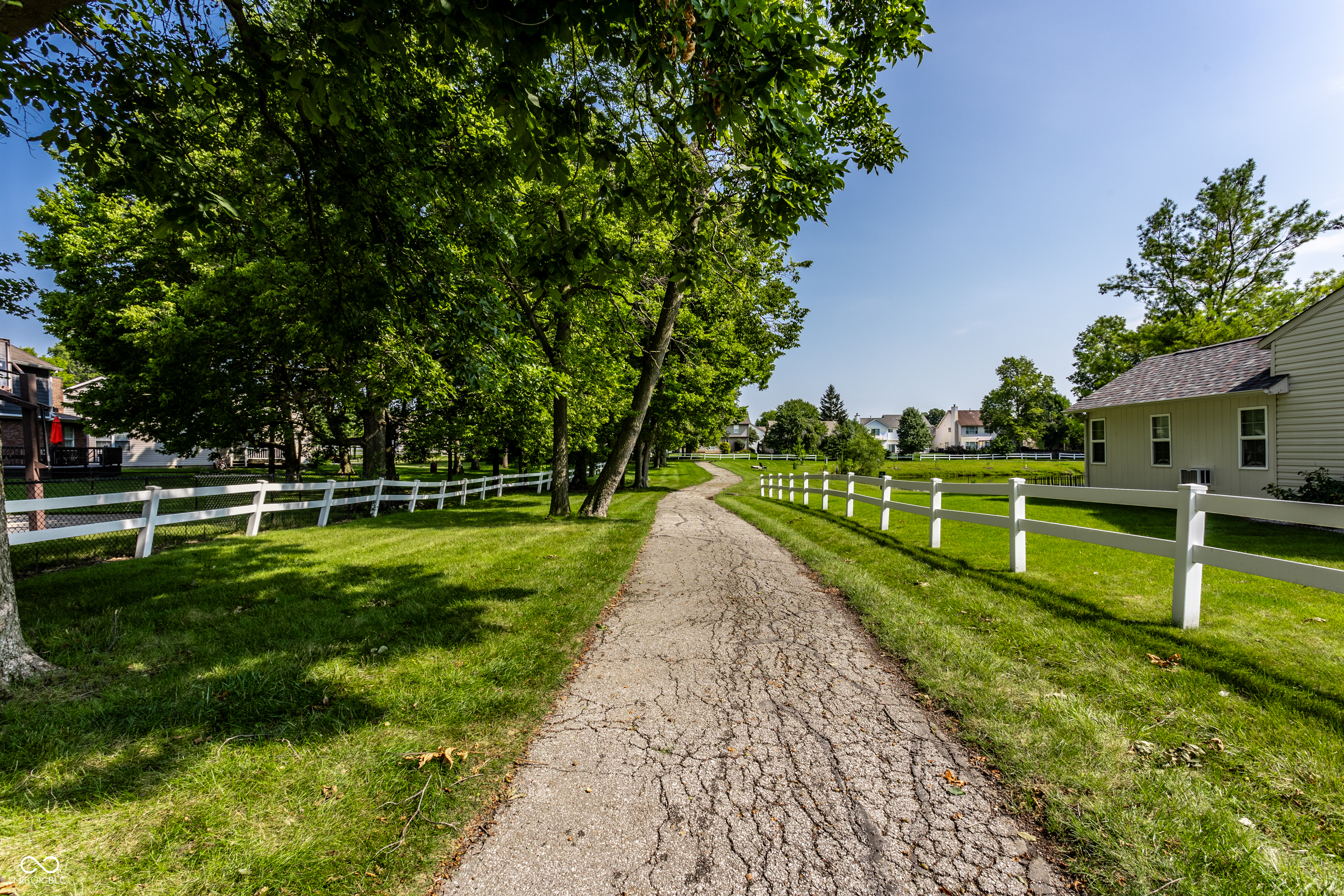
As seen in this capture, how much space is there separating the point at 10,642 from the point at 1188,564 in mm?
9035

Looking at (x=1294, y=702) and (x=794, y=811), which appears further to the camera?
(x=1294, y=702)

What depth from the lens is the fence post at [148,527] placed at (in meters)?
7.61

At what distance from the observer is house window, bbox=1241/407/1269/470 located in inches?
525

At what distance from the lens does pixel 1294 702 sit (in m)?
3.18

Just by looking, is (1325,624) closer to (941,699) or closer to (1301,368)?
(941,699)

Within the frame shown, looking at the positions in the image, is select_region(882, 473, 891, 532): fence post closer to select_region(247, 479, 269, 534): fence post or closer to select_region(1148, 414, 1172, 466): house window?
select_region(1148, 414, 1172, 466): house window

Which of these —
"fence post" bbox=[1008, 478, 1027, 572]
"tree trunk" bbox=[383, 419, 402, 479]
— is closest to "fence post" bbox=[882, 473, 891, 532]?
"fence post" bbox=[1008, 478, 1027, 572]

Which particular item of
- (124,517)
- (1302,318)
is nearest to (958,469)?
(1302,318)

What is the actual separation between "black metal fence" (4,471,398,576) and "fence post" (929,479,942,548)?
10374 millimetres

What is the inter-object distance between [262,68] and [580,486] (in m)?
25.4

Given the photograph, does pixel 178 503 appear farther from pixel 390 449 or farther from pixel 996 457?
pixel 996 457

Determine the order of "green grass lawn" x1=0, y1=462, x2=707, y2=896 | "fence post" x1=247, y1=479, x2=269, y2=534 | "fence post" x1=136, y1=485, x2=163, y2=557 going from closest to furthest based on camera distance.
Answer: "green grass lawn" x1=0, y1=462, x2=707, y2=896 < "fence post" x1=136, y1=485, x2=163, y2=557 < "fence post" x1=247, y1=479, x2=269, y2=534

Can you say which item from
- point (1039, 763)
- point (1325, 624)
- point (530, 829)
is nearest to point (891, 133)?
point (1325, 624)

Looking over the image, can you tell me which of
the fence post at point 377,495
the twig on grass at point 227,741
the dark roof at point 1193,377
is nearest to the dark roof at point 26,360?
the fence post at point 377,495
